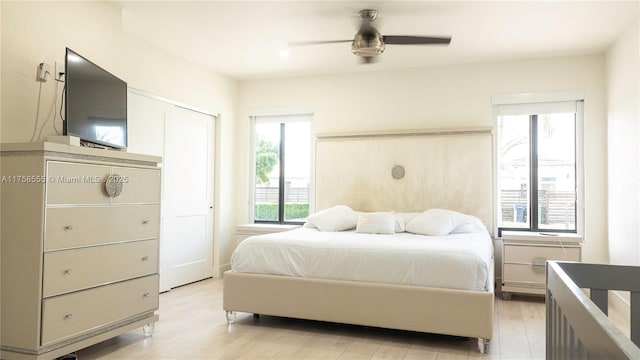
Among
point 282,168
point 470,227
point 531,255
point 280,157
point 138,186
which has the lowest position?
point 531,255

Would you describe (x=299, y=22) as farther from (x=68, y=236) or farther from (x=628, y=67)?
(x=628, y=67)

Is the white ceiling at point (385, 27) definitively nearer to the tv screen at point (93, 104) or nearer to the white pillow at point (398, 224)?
the tv screen at point (93, 104)

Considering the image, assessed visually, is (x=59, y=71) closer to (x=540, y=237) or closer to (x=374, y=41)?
(x=374, y=41)

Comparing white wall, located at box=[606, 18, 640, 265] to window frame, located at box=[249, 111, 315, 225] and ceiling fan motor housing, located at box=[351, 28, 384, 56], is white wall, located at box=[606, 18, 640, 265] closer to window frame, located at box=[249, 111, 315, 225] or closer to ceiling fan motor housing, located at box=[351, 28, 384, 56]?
ceiling fan motor housing, located at box=[351, 28, 384, 56]

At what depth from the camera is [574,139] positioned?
4633mm

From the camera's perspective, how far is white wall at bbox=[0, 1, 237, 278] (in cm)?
270

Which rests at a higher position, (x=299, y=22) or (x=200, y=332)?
(x=299, y=22)

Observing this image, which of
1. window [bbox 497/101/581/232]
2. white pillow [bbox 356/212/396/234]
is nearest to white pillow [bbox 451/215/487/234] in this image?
white pillow [bbox 356/212/396/234]

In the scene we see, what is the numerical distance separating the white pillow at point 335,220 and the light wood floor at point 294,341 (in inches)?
42.5

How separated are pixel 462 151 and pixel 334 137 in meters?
1.52

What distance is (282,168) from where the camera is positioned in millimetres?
5730

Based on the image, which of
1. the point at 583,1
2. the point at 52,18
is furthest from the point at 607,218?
the point at 52,18

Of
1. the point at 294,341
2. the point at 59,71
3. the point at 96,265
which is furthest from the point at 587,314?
the point at 59,71

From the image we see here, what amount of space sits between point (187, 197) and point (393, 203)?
7.83 feet
